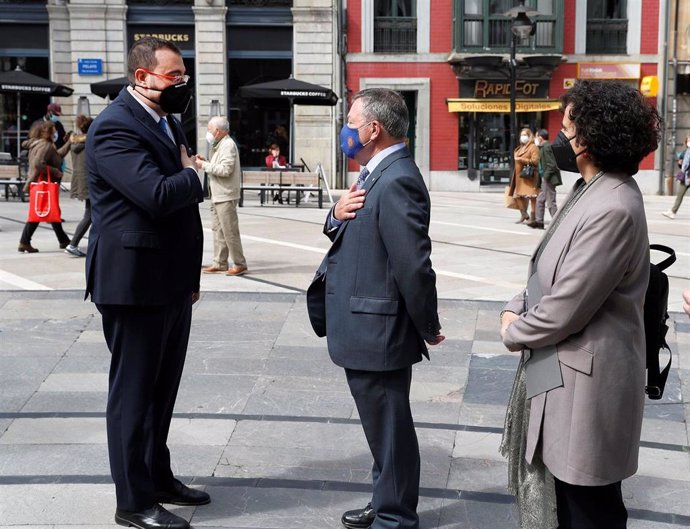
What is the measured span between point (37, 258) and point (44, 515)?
8015mm

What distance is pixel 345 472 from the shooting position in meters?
4.79

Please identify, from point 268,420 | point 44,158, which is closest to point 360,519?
point 268,420

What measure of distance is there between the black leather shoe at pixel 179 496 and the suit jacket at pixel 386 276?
98 centimetres

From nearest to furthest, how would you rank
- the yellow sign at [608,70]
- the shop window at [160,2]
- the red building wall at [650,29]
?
the shop window at [160,2] < the yellow sign at [608,70] < the red building wall at [650,29]

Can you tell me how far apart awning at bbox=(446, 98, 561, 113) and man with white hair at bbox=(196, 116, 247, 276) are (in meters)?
18.1

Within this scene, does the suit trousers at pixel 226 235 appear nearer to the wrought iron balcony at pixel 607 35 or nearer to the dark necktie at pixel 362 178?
the dark necktie at pixel 362 178

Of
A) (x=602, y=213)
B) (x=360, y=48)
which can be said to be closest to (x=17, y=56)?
(x=360, y=48)

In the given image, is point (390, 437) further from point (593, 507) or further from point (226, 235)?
point (226, 235)

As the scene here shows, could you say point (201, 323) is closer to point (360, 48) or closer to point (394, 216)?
point (394, 216)

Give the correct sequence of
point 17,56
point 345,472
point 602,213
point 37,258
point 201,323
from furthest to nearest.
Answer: point 17,56, point 37,258, point 201,323, point 345,472, point 602,213

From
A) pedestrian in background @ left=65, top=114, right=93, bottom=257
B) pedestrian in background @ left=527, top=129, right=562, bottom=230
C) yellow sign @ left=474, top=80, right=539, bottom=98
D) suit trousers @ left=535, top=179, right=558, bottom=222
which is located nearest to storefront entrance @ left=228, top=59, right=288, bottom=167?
yellow sign @ left=474, top=80, right=539, bottom=98

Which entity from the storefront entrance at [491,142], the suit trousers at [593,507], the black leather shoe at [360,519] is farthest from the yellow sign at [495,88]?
the suit trousers at [593,507]

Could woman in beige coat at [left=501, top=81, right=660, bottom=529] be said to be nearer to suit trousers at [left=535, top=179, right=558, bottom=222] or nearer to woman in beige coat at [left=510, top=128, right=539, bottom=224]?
suit trousers at [left=535, top=179, right=558, bottom=222]

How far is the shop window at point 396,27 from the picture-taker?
1118 inches
